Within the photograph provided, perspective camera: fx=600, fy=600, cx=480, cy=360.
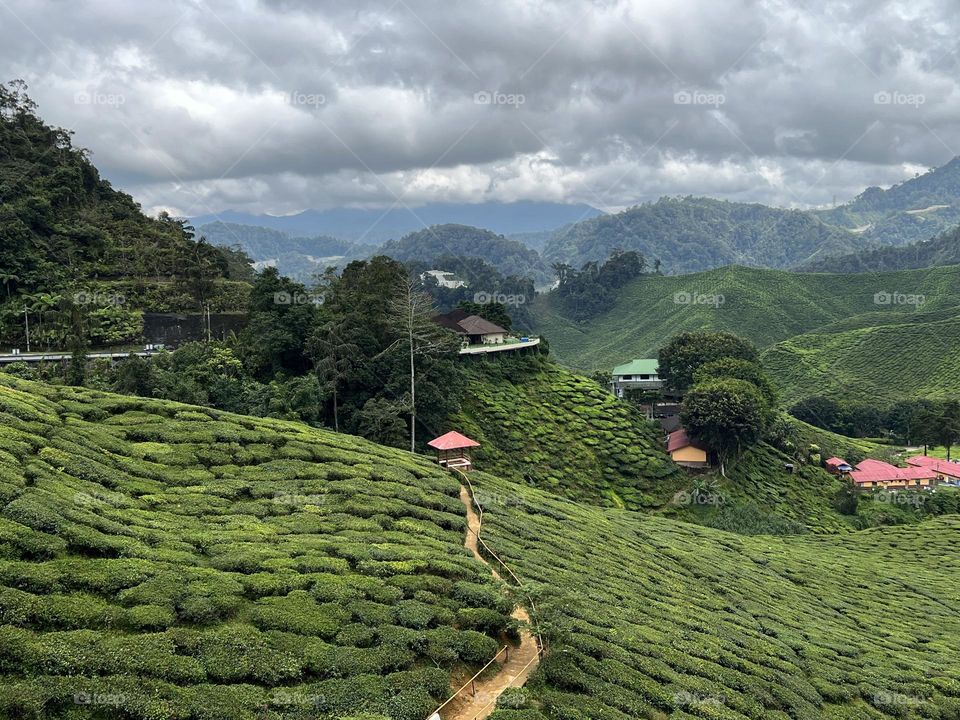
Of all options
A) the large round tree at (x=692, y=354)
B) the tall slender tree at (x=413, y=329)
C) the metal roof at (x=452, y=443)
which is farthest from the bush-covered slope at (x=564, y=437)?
the metal roof at (x=452, y=443)

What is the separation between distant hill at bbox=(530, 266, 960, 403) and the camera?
323ft

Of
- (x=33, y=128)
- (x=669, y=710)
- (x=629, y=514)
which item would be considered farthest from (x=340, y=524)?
(x=33, y=128)

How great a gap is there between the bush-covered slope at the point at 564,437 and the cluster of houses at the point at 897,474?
1864 centimetres

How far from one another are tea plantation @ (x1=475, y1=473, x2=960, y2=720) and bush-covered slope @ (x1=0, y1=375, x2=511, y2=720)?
90.0 inches

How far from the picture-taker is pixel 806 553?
112ft

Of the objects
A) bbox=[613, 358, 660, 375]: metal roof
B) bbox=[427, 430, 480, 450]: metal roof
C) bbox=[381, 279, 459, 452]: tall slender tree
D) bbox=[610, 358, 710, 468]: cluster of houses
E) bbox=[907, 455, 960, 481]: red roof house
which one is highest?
bbox=[381, 279, 459, 452]: tall slender tree

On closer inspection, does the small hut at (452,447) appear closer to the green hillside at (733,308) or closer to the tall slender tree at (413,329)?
the tall slender tree at (413,329)

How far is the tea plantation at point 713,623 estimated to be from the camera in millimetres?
13180

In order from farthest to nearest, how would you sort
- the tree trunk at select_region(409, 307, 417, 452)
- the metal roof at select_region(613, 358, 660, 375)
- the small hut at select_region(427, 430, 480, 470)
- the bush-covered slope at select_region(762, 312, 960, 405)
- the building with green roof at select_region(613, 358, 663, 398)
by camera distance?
the bush-covered slope at select_region(762, 312, 960, 405), the metal roof at select_region(613, 358, 660, 375), the building with green roof at select_region(613, 358, 663, 398), the tree trunk at select_region(409, 307, 417, 452), the small hut at select_region(427, 430, 480, 470)

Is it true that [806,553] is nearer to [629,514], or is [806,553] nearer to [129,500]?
[629,514]

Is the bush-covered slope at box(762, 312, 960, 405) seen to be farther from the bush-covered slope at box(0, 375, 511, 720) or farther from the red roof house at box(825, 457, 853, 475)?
the bush-covered slope at box(0, 375, 511, 720)

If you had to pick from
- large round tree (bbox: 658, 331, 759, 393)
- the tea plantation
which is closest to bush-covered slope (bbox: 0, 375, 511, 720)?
the tea plantation

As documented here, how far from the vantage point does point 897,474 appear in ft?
178

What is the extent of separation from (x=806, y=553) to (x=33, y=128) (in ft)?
241
